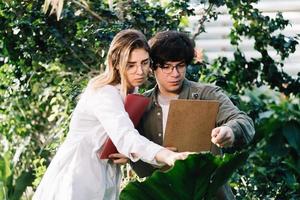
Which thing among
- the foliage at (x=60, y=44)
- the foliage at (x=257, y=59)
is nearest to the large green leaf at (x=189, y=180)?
the foliage at (x=60, y=44)

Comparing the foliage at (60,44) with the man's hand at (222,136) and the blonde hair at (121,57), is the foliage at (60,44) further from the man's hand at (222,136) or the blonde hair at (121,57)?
the man's hand at (222,136)

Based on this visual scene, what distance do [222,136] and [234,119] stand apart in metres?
0.31

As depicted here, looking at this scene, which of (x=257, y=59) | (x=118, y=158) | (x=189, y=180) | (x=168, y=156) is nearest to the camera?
(x=168, y=156)

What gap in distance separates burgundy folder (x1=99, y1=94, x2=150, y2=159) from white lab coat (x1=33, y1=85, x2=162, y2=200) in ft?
0.12

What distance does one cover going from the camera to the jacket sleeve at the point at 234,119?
136 inches

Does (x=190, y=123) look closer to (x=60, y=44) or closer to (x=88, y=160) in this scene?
(x=88, y=160)

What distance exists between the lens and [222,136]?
3.25 meters

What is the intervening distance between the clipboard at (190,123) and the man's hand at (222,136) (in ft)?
0.52

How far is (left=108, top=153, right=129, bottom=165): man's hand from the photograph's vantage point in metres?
3.44

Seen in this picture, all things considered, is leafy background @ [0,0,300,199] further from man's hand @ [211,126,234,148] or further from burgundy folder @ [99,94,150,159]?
man's hand @ [211,126,234,148]

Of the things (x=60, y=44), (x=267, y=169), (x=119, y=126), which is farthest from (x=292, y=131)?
(x=60, y=44)

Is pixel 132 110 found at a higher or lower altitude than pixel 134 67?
lower

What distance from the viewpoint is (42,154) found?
6.31 m

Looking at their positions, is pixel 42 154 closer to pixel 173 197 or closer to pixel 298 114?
pixel 298 114
